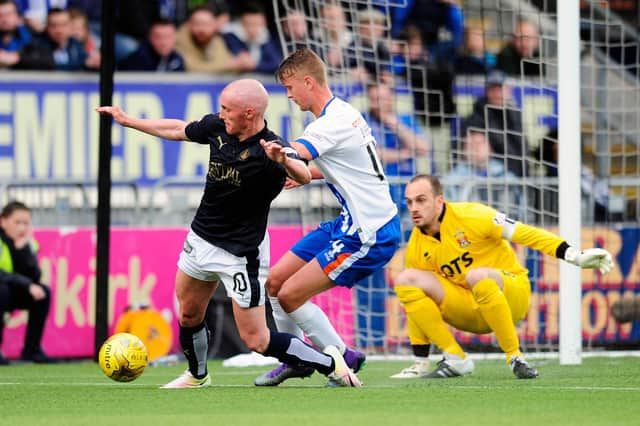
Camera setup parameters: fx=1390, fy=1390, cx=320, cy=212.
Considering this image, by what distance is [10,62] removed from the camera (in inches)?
613

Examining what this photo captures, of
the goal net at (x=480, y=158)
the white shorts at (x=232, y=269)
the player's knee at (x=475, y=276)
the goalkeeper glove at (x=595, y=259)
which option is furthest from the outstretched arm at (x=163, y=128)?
the goal net at (x=480, y=158)

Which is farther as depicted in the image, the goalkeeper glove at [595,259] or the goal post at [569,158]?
the goal post at [569,158]

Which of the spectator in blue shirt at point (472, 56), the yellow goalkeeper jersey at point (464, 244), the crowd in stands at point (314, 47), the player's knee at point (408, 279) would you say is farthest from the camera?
the spectator in blue shirt at point (472, 56)

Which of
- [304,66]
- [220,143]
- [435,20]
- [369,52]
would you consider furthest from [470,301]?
[435,20]

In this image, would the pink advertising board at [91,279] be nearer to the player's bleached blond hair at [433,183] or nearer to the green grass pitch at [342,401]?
the green grass pitch at [342,401]

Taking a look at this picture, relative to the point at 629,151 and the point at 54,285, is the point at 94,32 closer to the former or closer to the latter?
the point at 54,285

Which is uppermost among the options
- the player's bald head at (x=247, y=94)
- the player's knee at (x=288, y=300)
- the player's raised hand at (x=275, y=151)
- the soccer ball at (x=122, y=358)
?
the player's bald head at (x=247, y=94)

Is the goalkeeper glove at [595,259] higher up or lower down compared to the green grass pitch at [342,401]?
higher up

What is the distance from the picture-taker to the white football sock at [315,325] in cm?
880

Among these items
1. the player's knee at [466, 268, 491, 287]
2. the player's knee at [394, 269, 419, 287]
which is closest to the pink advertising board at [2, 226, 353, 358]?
the player's knee at [394, 269, 419, 287]

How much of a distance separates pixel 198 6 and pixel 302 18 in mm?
4215

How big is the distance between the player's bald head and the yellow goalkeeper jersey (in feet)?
6.77

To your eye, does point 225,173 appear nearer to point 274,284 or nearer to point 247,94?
point 247,94

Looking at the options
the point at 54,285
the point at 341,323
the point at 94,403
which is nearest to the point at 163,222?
the point at 54,285
